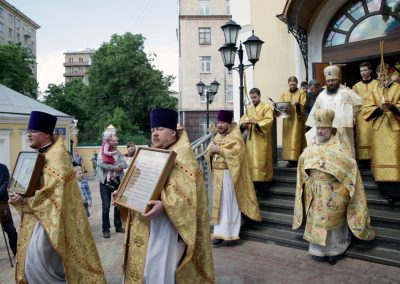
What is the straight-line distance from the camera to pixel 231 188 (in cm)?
658

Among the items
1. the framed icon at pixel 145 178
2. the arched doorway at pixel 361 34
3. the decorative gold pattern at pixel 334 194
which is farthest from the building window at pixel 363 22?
the framed icon at pixel 145 178

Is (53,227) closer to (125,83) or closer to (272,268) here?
(272,268)

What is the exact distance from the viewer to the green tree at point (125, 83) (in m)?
39.7

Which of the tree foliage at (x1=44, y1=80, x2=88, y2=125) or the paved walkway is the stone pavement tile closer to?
the paved walkway

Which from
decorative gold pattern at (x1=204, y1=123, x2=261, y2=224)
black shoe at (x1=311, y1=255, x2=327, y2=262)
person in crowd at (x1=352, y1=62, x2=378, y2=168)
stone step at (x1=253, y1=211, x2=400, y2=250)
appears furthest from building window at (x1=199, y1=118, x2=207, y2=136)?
black shoe at (x1=311, y1=255, x2=327, y2=262)

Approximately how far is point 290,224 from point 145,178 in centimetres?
415

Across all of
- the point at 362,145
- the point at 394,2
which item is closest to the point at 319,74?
the point at 394,2

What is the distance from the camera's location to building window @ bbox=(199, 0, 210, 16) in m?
37.5

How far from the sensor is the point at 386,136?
20.0 feet

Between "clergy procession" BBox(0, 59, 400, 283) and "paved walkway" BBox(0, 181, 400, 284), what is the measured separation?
224mm

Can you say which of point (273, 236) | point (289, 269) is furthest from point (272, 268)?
point (273, 236)

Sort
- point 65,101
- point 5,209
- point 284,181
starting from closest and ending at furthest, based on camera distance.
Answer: point 5,209 → point 284,181 → point 65,101

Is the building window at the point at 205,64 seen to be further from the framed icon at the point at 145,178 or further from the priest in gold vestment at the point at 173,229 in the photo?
the framed icon at the point at 145,178

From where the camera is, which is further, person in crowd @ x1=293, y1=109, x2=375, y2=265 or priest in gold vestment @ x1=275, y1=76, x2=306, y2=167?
priest in gold vestment @ x1=275, y1=76, x2=306, y2=167
